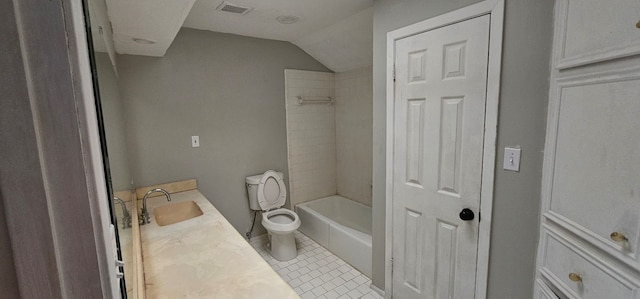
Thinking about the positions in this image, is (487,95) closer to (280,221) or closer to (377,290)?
(377,290)

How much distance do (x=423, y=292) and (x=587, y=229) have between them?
116cm

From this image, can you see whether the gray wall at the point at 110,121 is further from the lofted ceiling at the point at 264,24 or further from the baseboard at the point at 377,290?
the baseboard at the point at 377,290

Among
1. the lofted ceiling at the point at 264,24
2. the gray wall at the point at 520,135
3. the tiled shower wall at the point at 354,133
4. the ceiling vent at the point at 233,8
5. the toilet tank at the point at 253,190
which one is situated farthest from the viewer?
the tiled shower wall at the point at 354,133

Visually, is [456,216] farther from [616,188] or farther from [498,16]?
[498,16]

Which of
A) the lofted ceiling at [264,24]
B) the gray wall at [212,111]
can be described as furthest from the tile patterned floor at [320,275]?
the lofted ceiling at [264,24]

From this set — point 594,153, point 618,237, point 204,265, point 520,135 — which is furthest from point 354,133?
point 618,237

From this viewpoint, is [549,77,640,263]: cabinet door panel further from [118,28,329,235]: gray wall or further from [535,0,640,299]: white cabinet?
[118,28,329,235]: gray wall

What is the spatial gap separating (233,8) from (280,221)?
2.01 m

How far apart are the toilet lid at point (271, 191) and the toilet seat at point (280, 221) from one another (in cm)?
8

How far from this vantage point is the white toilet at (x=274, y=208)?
2734mm

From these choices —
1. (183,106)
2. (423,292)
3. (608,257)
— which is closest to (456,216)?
→ (423,292)

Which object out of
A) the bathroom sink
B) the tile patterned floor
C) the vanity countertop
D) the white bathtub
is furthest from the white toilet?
the vanity countertop

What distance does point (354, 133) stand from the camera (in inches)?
131

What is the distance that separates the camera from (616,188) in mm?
830
